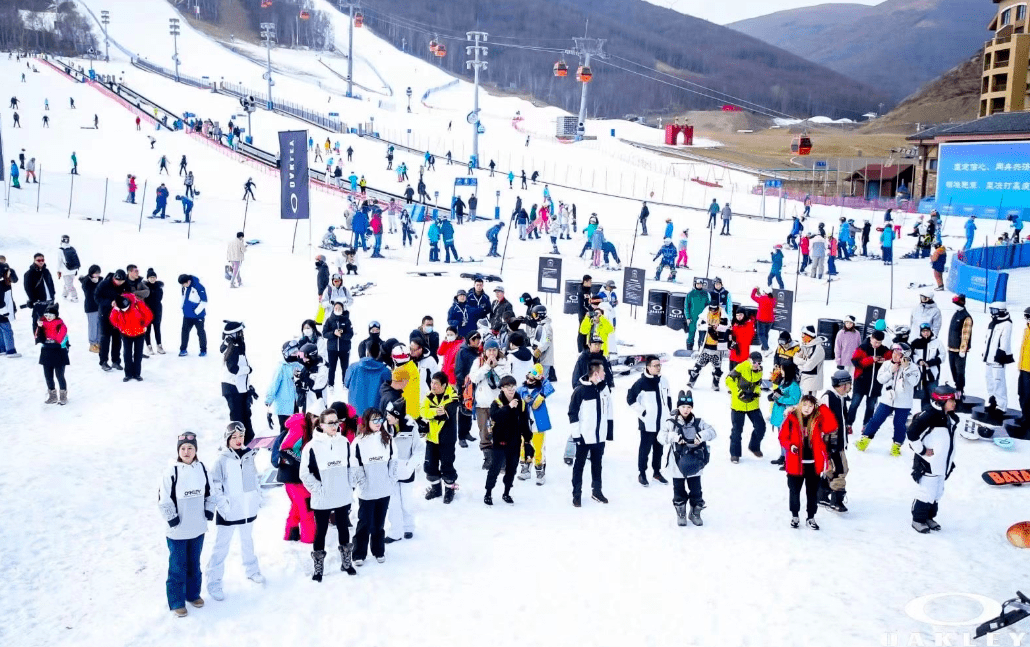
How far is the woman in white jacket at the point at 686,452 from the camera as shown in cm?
845

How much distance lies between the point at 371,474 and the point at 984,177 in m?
40.7

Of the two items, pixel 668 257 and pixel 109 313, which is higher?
pixel 668 257

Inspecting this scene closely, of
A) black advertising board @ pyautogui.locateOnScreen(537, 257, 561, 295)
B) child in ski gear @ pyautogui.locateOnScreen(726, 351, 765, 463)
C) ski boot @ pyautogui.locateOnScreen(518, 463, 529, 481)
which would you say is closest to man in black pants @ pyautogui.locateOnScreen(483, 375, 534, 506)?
ski boot @ pyautogui.locateOnScreen(518, 463, 529, 481)

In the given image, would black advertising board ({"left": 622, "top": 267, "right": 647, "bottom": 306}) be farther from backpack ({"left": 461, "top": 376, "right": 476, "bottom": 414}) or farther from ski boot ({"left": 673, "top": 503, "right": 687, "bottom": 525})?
ski boot ({"left": 673, "top": 503, "right": 687, "bottom": 525})

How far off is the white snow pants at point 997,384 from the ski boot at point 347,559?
29.2 feet

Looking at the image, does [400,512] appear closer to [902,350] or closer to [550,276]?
[902,350]

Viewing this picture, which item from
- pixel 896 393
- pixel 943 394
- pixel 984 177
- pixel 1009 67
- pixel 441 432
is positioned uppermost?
pixel 1009 67

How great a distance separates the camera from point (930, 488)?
27.8 ft

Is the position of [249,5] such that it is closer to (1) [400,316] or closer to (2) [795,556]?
(1) [400,316]

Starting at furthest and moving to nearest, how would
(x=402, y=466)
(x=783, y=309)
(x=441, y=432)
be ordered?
(x=783, y=309)
(x=441, y=432)
(x=402, y=466)

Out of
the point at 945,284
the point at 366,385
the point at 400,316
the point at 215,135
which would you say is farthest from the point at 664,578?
the point at 215,135

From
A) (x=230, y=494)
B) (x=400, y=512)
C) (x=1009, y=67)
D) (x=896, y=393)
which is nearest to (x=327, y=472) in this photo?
(x=230, y=494)

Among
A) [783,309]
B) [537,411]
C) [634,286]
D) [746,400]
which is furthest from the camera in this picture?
Answer: [634,286]

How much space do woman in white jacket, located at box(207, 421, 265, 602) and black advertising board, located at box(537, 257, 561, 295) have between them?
12.5 m
